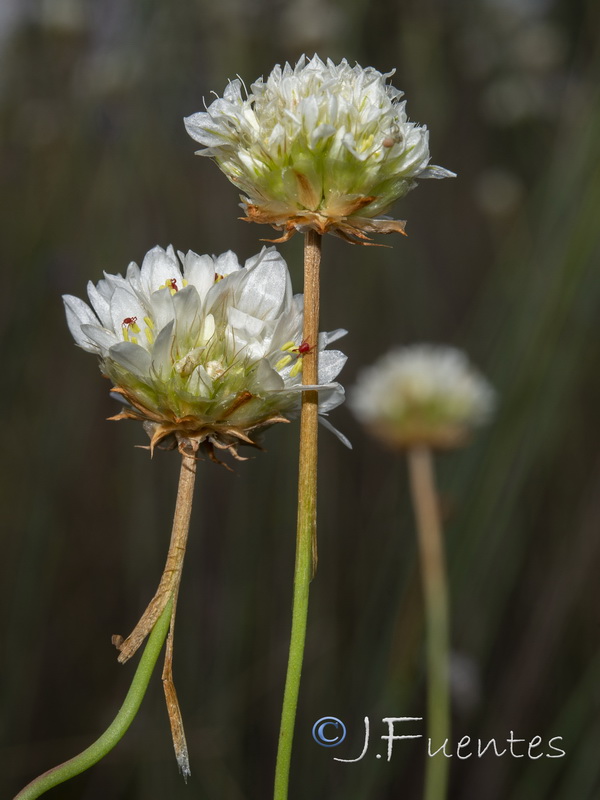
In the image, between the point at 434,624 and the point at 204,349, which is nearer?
the point at 204,349

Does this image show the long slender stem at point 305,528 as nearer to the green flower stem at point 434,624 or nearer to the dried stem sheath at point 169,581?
the dried stem sheath at point 169,581

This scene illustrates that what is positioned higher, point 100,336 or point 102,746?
point 100,336

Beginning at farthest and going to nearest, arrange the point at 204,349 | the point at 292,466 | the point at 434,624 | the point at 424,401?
the point at 292,466 < the point at 424,401 < the point at 434,624 < the point at 204,349

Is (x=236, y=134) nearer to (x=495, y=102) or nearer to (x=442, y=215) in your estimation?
(x=495, y=102)

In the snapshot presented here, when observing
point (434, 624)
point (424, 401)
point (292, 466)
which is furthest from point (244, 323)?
point (292, 466)

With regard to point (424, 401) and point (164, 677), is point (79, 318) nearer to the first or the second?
point (164, 677)

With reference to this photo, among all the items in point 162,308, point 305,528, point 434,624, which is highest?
point 162,308

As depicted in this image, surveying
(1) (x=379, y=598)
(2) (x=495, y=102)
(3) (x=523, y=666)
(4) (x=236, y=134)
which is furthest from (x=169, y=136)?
(4) (x=236, y=134)
